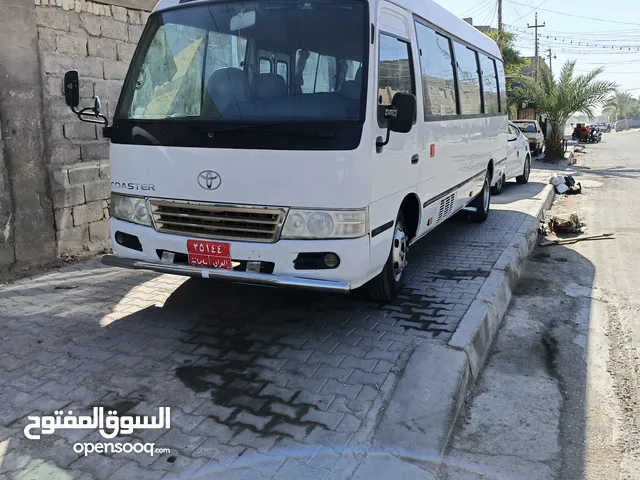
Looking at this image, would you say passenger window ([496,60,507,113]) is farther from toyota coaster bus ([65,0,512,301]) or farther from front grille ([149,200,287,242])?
front grille ([149,200,287,242])

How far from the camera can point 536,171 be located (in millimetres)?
17578

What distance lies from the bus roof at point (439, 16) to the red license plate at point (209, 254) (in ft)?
6.23

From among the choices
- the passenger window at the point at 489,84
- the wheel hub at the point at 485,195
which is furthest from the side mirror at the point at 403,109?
the wheel hub at the point at 485,195

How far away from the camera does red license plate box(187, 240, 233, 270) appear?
13.5 ft

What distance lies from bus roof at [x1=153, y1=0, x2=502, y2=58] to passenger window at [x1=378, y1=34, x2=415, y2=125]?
0.34 metres

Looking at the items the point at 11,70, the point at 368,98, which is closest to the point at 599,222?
the point at 368,98

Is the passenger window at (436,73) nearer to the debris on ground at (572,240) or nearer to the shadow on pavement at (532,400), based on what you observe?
the shadow on pavement at (532,400)

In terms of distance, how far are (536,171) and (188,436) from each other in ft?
53.8

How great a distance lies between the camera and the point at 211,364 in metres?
3.99

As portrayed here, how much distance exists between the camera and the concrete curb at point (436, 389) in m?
3.13

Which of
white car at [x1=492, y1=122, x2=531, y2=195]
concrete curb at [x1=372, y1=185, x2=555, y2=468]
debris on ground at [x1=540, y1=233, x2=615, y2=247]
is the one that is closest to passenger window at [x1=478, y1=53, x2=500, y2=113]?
debris on ground at [x1=540, y1=233, x2=615, y2=247]

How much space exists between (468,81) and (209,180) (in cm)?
456

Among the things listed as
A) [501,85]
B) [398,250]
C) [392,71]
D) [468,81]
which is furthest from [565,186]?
[392,71]

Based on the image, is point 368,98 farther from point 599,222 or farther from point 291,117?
point 599,222
